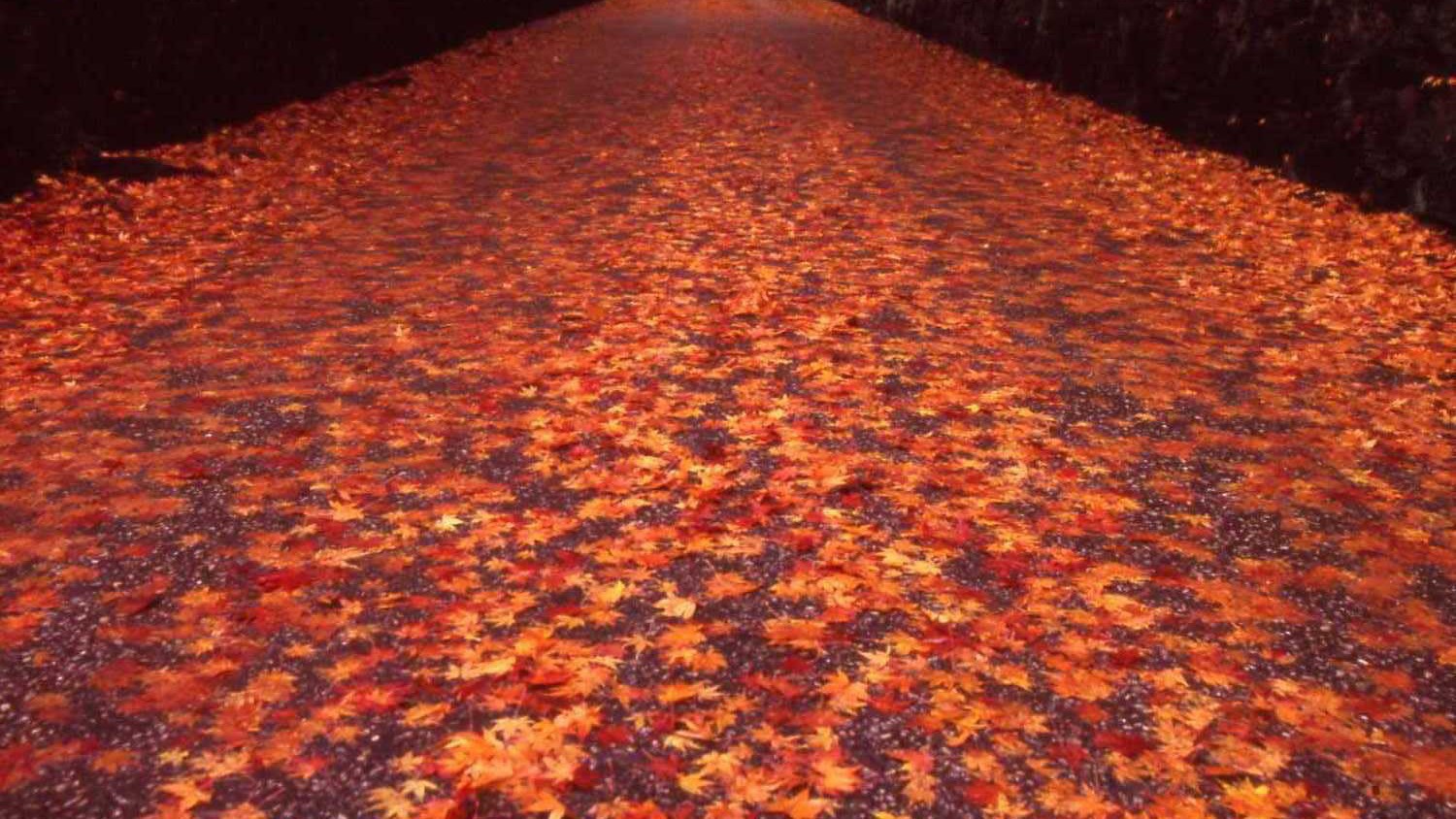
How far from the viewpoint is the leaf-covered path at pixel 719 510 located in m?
2.99

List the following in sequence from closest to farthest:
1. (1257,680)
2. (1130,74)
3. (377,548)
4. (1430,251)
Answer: (1257,680)
(377,548)
(1430,251)
(1130,74)

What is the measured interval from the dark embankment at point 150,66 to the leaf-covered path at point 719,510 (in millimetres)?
546

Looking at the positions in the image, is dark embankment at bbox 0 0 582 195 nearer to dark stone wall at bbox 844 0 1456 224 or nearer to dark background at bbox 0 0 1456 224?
dark background at bbox 0 0 1456 224

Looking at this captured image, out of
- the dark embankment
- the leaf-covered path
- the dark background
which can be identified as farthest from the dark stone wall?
the dark embankment

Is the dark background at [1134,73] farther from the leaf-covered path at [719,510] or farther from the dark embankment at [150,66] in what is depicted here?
the leaf-covered path at [719,510]

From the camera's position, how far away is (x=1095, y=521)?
13.8ft

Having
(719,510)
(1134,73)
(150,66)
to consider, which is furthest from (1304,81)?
(150,66)

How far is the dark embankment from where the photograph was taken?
27.2 ft

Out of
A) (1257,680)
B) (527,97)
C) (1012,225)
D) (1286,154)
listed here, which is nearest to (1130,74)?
(1286,154)

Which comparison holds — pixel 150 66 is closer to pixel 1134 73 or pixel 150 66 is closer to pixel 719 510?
pixel 719 510

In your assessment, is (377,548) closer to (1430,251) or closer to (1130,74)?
(1430,251)

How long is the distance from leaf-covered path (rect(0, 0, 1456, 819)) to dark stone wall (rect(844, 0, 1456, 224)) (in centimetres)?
64

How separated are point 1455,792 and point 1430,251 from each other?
19.9 feet

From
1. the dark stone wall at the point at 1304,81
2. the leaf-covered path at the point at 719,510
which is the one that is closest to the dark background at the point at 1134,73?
the dark stone wall at the point at 1304,81
